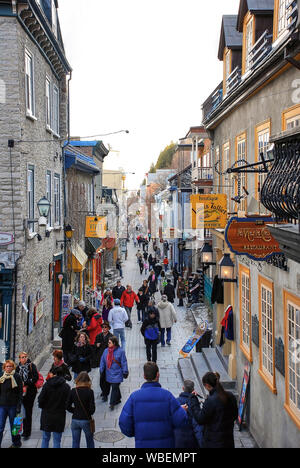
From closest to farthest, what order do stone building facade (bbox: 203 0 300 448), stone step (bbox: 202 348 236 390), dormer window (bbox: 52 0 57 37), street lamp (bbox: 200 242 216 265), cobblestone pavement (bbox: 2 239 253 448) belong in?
1. stone building facade (bbox: 203 0 300 448)
2. cobblestone pavement (bbox: 2 239 253 448)
3. stone step (bbox: 202 348 236 390)
4. street lamp (bbox: 200 242 216 265)
5. dormer window (bbox: 52 0 57 37)

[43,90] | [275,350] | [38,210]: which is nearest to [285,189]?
[275,350]

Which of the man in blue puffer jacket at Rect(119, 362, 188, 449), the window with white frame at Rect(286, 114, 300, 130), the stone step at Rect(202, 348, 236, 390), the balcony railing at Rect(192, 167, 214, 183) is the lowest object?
the stone step at Rect(202, 348, 236, 390)

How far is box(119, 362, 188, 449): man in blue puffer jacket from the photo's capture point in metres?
5.83

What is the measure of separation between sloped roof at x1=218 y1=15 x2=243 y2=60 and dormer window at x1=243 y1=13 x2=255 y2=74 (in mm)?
1659

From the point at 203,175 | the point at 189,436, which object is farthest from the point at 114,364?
the point at 203,175

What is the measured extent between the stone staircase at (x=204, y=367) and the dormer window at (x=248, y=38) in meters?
7.17

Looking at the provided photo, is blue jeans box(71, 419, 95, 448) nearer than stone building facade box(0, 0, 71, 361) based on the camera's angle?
Yes

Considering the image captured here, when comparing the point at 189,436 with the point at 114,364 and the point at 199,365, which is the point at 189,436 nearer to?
the point at 114,364

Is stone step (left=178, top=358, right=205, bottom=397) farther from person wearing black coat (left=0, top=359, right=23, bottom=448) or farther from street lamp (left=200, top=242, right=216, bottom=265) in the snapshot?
person wearing black coat (left=0, top=359, right=23, bottom=448)

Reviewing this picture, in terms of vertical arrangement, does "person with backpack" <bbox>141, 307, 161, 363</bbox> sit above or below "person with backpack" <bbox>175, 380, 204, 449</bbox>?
below

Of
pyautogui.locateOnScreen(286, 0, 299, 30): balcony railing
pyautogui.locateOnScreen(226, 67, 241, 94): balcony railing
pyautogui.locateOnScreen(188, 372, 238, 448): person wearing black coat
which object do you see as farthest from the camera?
pyautogui.locateOnScreen(226, 67, 241, 94): balcony railing

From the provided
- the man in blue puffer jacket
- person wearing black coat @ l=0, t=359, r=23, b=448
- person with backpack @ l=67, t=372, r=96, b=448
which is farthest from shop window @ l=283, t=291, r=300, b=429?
person wearing black coat @ l=0, t=359, r=23, b=448
